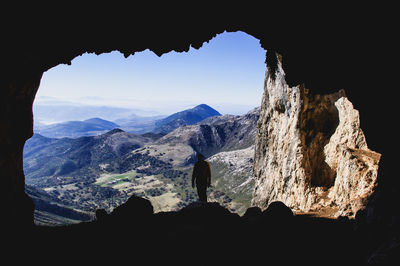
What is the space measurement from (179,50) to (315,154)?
15913 mm

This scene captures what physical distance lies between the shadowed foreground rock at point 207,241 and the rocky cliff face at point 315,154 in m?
4.33

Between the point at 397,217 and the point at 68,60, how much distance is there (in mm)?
17055

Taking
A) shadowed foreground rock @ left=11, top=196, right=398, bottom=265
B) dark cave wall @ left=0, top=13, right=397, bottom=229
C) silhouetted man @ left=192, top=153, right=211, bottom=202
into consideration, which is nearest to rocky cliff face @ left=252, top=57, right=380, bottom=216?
shadowed foreground rock @ left=11, top=196, right=398, bottom=265

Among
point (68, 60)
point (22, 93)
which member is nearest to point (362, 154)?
point (68, 60)

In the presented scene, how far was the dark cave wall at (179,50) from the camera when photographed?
30.6 ft

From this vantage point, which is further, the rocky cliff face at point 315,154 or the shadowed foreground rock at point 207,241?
the rocky cliff face at point 315,154

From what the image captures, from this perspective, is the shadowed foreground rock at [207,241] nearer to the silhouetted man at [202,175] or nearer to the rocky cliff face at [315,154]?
the silhouetted man at [202,175]

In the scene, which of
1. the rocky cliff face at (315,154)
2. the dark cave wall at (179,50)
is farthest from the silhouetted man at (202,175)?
the rocky cliff face at (315,154)

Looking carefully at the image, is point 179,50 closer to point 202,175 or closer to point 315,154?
point 202,175

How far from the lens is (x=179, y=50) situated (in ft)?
46.6

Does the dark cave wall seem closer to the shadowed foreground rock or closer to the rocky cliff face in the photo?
the shadowed foreground rock

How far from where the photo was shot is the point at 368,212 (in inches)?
357

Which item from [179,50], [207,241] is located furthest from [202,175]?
[179,50]

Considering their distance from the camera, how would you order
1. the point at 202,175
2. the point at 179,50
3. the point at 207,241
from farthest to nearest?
the point at 202,175
the point at 179,50
the point at 207,241
